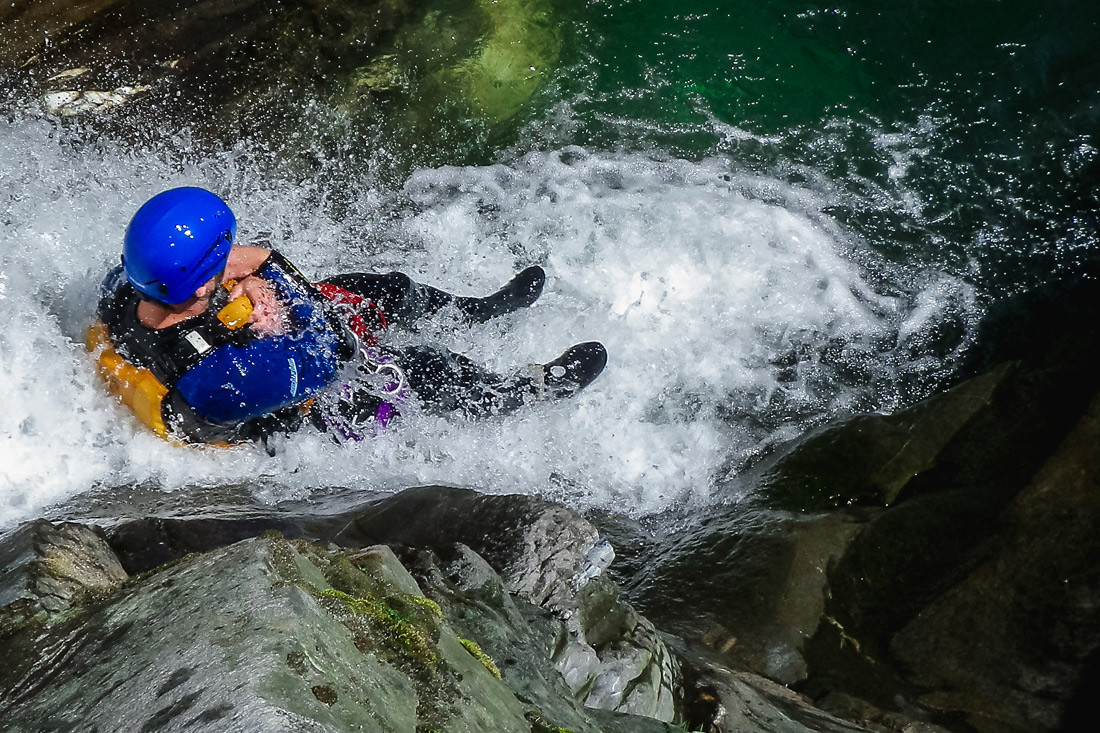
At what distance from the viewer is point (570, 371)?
18.1ft

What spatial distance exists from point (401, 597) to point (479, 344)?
342 centimetres

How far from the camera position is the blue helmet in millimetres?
3732

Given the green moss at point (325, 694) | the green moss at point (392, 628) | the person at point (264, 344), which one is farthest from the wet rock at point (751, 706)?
the person at point (264, 344)

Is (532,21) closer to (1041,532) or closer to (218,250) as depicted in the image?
(218,250)

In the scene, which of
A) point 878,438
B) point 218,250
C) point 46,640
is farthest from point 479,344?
point 46,640

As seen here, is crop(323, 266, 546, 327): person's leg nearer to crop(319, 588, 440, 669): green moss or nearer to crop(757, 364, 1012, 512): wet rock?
crop(757, 364, 1012, 512): wet rock

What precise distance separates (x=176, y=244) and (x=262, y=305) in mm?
645

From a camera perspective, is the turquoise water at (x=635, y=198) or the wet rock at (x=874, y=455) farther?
the turquoise water at (x=635, y=198)

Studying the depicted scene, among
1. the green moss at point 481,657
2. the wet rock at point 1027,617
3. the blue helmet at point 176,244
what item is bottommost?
the wet rock at point 1027,617

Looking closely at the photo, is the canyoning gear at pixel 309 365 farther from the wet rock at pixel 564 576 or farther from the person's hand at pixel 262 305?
the wet rock at pixel 564 576

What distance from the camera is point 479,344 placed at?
580cm

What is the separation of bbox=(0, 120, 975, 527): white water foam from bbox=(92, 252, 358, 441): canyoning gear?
1.95 feet

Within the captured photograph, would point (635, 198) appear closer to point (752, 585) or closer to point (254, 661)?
point (752, 585)

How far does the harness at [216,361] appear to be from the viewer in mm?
4012
